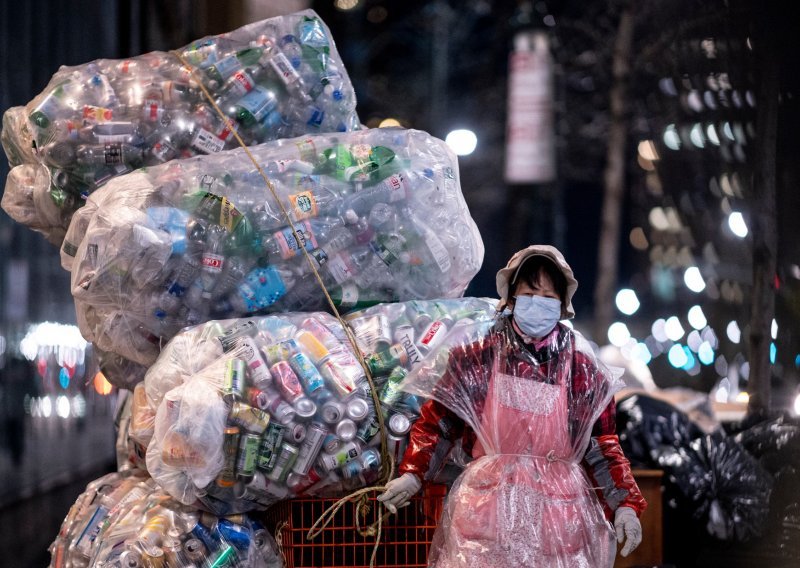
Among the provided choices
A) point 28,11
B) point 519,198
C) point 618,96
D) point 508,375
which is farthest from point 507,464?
point 618,96

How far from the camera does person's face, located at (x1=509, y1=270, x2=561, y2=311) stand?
10.5 ft

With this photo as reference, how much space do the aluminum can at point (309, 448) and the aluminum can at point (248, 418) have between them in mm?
147

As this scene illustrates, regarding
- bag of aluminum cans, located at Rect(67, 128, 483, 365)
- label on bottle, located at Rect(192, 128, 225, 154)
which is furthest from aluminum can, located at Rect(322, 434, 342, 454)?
label on bottle, located at Rect(192, 128, 225, 154)

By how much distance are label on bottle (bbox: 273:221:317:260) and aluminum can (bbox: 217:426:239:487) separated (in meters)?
0.70

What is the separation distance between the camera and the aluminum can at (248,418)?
10.8ft

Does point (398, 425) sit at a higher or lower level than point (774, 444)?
higher

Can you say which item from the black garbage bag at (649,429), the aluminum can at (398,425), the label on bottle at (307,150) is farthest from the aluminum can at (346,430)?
the black garbage bag at (649,429)

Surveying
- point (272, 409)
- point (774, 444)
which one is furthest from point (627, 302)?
point (272, 409)

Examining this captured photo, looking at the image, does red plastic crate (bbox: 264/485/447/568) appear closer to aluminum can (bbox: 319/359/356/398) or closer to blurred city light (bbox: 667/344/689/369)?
aluminum can (bbox: 319/359/356/398)

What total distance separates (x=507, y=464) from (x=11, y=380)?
497 centimetres

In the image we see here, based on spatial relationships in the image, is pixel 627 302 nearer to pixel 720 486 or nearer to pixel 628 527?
pixel 720 486

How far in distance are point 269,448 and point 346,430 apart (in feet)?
0.85

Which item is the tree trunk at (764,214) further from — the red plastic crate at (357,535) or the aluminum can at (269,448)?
the aluminum can at (269,448)

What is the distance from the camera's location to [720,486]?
5.34 metres
